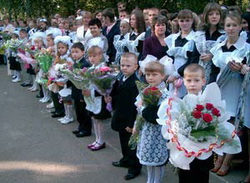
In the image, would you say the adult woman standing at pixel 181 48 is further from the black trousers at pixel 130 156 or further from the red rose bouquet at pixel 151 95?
the red rose bouquet at pixel 151 95

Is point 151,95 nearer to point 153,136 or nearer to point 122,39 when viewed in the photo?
point 153,136

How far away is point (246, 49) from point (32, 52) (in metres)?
5.69

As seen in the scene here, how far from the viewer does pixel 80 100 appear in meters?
5.80

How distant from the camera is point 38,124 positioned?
6.81 meters

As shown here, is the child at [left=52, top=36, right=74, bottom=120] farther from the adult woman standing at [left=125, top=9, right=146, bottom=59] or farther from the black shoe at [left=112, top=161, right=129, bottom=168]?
the black shoe at [left=112, top=161, right=129, bottom=168]

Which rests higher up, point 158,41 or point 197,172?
point 158,41

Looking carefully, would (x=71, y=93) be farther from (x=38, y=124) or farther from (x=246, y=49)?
(x=246, y=49)

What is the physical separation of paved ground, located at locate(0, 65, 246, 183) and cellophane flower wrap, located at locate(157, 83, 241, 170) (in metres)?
1.42

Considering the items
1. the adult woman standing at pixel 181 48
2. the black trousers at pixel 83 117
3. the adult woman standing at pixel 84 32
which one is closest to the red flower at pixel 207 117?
the adult woman standing at pixel 181 48

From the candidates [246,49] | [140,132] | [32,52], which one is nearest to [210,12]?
[246,49]

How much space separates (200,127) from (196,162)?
48cm

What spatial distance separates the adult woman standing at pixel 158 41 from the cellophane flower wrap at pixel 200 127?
7.70 feet

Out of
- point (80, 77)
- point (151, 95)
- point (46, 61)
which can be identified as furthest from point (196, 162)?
point (46, 61)

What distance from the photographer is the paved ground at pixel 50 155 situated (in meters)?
4.44
